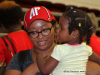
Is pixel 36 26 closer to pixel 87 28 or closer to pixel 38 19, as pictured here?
pixel 38 19

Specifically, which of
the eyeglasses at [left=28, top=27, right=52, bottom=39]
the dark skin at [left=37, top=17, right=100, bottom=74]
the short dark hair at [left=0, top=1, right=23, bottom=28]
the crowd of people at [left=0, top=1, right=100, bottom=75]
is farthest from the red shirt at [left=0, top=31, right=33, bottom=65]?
the dark skin at [left=37, top=17, right=100, bottom=74]

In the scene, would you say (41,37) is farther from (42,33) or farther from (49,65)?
(49,65)

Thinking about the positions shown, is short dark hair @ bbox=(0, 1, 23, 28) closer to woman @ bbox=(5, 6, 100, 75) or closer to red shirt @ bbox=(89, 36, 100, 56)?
woman @ bbox=(5, 6, 100, 75)

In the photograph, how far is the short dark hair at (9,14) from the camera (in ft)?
6.59

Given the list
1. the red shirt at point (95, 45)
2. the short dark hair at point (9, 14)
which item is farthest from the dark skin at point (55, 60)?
the short dark hair at point (9, 14)

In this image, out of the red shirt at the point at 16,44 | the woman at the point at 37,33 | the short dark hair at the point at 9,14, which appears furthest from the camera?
the short dark hair at the point at 9,14

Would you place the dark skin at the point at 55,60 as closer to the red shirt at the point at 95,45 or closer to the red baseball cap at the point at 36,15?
the red baseball cap at the point at 36,15

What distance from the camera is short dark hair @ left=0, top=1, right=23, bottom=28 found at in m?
2.01

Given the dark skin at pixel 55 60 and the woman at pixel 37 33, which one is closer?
the dark skin at pixel 55 60

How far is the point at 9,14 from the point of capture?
2.02m

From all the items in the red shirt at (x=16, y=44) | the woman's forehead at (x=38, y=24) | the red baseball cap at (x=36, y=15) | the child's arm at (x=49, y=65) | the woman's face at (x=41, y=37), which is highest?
the red baseball cap at (x=36, y=15)

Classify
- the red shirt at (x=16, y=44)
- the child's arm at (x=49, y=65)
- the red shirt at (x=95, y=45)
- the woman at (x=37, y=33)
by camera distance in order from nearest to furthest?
the child's arm at (x=49, y=65)
the woman at (x=37, y=33)
the red shirt at (x=16, y=44)
the red shirt at (x=95, y=45)

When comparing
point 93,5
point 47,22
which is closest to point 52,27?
point 47,22

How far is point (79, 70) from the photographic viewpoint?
1029mm
